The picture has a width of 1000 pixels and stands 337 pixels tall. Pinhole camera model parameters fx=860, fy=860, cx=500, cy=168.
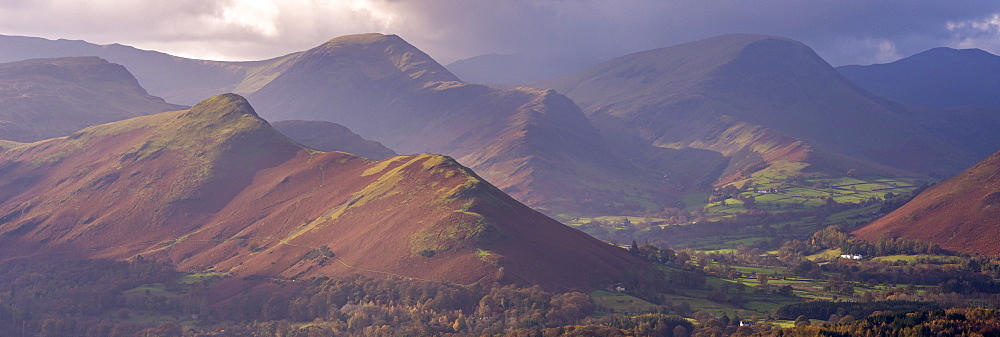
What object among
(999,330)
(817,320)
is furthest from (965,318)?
(817,320)

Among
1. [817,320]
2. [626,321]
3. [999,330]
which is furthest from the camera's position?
[817,320]

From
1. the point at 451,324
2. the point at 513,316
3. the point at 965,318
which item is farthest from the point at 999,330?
the point at 451,324

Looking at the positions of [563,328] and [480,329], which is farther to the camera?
[480,329]

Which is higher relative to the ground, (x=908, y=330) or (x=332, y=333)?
(x=908, y=330)

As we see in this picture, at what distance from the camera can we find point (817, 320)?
19912 centimetres

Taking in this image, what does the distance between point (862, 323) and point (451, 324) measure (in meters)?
84.3

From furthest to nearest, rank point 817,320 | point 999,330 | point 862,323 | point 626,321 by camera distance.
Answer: point 817,320
point 626,321
point 862,323
point 999,330

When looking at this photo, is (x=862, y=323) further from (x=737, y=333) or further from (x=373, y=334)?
(x=373, y=334)

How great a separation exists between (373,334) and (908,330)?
107 meters

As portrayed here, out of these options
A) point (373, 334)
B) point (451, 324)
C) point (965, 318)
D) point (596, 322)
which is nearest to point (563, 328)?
point (596, 322)

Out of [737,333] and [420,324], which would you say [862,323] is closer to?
[737,333]

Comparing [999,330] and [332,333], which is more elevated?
[999,330]

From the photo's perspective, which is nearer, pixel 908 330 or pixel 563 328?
pixel 908 330

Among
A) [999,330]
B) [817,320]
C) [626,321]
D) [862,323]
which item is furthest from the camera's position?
[817,320]
